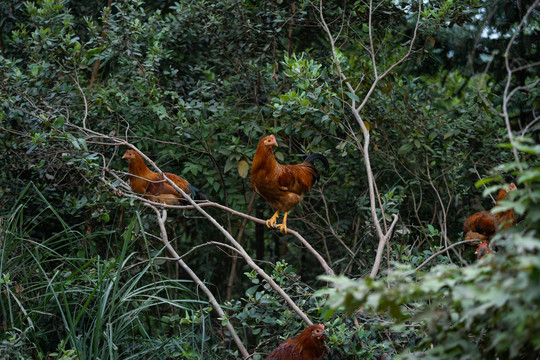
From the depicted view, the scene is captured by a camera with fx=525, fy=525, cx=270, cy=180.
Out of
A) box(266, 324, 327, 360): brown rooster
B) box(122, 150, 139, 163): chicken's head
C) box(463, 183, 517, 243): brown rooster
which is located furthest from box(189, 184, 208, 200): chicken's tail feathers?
box(463, 183, 517, 243): brown rooster

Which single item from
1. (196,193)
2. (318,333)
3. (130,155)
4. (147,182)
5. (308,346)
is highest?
(318,333)

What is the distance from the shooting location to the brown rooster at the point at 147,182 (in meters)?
4.32

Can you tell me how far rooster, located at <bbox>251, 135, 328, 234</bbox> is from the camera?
3825mm

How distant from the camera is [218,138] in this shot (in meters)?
4.78

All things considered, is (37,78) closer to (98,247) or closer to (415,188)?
(98,247)

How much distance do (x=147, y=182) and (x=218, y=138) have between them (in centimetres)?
77

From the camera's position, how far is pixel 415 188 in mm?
4898

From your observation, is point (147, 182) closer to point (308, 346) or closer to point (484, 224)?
point (308, 346)

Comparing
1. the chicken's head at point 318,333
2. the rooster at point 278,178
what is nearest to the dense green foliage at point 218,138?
the chicken's head at point 318,333

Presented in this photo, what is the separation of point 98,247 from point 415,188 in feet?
9.43

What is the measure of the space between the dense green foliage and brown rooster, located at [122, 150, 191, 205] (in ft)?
0.40

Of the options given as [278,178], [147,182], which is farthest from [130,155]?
[278,178]

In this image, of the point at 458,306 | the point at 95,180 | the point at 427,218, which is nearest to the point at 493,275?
the point at 458,306

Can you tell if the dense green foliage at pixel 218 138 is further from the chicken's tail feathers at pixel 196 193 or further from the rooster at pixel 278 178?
the rooster at pixel 278 178
